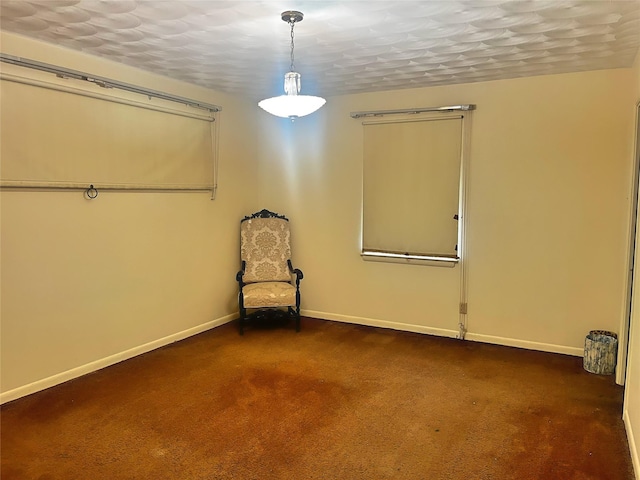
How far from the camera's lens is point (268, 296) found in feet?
15.2

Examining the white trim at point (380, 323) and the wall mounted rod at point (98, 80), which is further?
the white trim at point (380, 323)

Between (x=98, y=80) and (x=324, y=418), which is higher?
(x=98, y=80)

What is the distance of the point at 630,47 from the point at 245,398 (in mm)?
3619

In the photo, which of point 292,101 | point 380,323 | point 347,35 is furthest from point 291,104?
point 380,323

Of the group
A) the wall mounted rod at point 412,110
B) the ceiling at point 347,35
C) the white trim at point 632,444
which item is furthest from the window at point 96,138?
the white trim at point 632,444

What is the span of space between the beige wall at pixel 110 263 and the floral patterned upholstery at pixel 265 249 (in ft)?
0.59

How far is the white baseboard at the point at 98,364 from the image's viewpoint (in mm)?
3168

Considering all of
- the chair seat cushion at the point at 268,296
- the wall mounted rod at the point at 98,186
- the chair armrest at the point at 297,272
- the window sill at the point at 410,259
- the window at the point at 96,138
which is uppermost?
the window at the point at 96,138

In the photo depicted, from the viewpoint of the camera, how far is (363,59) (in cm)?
351

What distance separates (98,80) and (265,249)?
231cm

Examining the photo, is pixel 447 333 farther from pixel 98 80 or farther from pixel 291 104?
pixel 98 80

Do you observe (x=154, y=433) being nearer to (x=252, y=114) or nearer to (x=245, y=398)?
(x=245, y=398)

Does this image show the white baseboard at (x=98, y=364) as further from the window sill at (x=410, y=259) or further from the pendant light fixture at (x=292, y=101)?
the pendant light fixture at (x=292, y=101)

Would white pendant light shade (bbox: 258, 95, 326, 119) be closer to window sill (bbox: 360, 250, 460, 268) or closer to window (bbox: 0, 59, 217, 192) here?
window (bbox: 0, 59, 217, 192)
